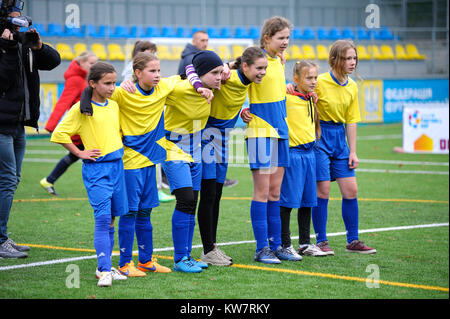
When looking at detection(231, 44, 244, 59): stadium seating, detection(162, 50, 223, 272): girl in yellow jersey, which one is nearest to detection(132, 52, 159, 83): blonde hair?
detection(162, 50, 223, 272): girl in yellow jersey

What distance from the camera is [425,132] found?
15461mm

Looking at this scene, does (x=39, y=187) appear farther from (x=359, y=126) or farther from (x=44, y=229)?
(x=359, y=126)

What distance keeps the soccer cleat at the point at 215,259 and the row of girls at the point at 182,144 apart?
0.01m

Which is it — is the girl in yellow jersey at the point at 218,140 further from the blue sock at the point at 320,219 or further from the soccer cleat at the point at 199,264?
the blue sock at the point at 320,219

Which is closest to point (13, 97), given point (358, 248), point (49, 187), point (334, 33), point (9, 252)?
point (9, 252)

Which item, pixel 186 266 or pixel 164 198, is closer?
pixel 186 266

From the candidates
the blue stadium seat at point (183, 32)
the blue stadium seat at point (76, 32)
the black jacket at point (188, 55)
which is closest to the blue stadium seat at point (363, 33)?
the blue stadium seat at point (183, 32)

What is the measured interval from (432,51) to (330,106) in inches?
862

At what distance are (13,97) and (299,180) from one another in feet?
9.10

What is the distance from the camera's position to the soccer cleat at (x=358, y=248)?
6070 mm

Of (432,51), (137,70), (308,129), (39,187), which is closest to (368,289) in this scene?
(308,129)

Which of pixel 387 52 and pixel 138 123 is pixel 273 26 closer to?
pixel 138 123
